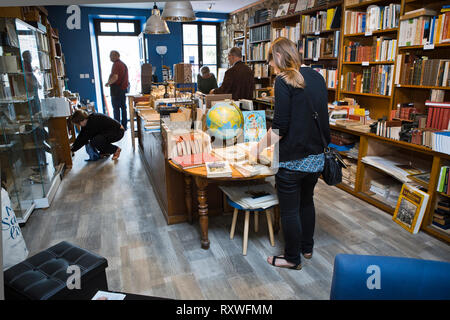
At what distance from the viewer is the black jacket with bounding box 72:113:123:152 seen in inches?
206

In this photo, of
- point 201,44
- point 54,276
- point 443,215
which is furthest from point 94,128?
point 201,44

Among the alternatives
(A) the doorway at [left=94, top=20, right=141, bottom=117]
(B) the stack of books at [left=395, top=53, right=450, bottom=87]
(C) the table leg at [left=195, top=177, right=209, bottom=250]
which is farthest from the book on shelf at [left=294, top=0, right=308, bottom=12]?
(A) the doorway at [left=94, top=20, right=141, bottom=117]

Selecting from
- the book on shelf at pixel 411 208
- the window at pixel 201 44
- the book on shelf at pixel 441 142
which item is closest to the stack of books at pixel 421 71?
the book on shelf at pixel 441 142

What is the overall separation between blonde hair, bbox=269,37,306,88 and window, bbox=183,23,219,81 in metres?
7.85

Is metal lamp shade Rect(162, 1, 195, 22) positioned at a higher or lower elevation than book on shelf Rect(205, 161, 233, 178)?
higher

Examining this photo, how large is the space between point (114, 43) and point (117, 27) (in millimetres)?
445

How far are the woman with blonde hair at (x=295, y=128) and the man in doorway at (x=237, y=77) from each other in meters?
2.63

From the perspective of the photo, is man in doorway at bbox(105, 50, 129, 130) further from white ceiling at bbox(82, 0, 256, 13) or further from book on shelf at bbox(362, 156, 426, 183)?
book on shelf at bbox(362, 156, 426, 183)

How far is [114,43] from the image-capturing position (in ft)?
31.1

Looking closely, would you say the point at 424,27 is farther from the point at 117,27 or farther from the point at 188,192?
the point at 117,27

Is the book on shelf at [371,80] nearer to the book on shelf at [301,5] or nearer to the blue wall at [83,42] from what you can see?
the book on shelf at [301,5]

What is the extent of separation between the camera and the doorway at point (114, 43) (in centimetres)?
934
